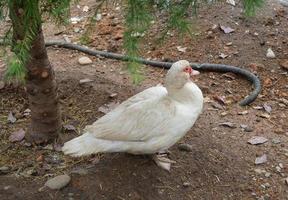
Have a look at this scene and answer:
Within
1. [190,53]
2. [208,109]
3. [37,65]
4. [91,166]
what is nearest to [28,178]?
[91,166]

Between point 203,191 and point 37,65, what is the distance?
0.96 metres

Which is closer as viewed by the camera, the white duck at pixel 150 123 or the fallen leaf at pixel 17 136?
the white duck at pixel 150 123

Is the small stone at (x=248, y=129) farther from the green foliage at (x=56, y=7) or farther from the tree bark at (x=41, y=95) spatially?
the green foliage at (x=56, y=7)

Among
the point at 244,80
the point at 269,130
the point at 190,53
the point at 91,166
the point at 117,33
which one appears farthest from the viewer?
the point at 117,33

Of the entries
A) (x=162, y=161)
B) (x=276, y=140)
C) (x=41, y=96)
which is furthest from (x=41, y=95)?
(x=276, y=140)

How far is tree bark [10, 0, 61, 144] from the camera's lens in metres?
2.32

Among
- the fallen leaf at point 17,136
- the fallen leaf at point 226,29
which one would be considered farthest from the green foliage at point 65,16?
the fallen leaf at point 226,29

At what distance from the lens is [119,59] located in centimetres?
361

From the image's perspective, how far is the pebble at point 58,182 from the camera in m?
2.31

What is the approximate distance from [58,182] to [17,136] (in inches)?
20.2

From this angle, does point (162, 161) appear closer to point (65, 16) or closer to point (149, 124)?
point (149, 124)

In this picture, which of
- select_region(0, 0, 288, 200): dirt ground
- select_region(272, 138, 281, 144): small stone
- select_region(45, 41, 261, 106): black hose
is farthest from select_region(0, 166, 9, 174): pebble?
select_region(272, 138, 281, 144): small stone

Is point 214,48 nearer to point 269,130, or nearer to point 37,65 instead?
point 269,130

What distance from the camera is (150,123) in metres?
2.24
